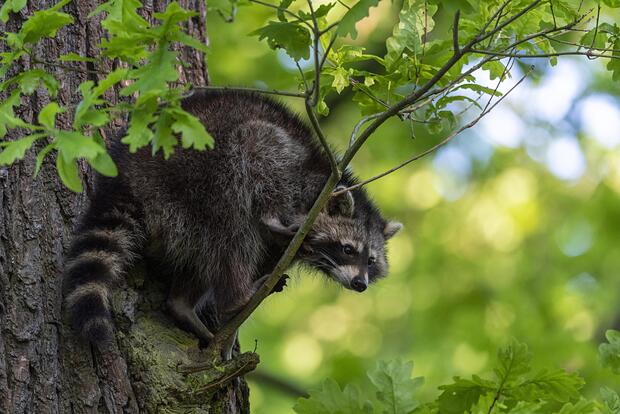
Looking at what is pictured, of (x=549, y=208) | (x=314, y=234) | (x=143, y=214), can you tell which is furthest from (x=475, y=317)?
(x=143, y=214)

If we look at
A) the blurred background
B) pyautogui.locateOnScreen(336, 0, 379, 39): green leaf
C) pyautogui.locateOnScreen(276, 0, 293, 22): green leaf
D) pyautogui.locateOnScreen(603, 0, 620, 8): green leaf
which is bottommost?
pyautogui.locateOnScreen(336, 0, 379, 39): green leaf

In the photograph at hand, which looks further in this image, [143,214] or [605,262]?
[605,262]

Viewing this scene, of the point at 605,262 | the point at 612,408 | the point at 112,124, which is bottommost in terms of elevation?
the point at 612,408

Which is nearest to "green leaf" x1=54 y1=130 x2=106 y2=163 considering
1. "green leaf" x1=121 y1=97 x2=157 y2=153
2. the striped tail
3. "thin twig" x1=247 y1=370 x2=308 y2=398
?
"green leaf" x1=121 y1=97 x2=157 y2=153

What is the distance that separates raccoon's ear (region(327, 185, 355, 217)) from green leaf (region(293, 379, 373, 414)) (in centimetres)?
201

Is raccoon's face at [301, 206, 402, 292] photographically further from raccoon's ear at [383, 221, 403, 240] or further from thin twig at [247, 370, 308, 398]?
thin twig at [247, 370, 308, 398]

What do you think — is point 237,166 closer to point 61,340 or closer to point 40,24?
point 61,340

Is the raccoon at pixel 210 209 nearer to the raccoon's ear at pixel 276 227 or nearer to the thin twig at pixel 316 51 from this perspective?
the raccoon's ear at pixel 276 227

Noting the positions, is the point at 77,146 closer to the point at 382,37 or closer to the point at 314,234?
the point at 314,234

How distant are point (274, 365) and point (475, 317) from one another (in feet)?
8.97

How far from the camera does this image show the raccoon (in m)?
4.51

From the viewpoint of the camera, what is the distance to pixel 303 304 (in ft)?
44.0

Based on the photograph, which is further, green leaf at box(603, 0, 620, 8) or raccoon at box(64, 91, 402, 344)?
raccoon at box(64, 91, 402, 344)

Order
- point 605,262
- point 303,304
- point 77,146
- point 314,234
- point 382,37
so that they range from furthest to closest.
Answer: point 303,304
point 605,262
point 382,37
point 314,234
point 77,146
